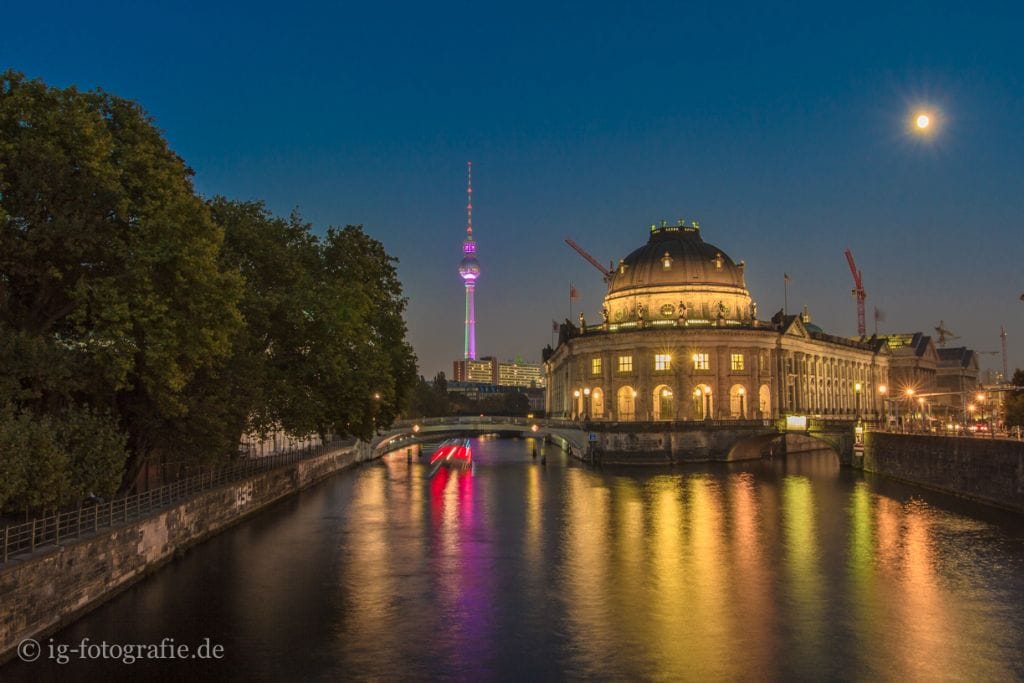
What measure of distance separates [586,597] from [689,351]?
9190 cm

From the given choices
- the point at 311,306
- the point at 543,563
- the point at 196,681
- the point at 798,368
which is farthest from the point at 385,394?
the point at 798,368

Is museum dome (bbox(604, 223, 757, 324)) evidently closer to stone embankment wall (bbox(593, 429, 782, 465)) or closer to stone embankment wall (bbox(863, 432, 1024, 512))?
stone embankment wall (bbox(593, 429, 782, 465))

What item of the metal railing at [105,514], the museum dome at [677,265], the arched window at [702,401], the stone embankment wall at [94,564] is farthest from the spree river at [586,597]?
the museum dome at [677,265]

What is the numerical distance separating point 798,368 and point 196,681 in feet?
405

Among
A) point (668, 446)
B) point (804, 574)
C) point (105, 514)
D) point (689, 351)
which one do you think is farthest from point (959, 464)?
point (689, 351)

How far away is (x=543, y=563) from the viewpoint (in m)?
41.6

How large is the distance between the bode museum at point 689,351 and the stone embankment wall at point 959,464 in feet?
128

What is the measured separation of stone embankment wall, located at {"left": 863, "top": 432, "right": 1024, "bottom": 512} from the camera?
5688 cm

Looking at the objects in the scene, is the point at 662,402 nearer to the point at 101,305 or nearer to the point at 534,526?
the point at 534,526

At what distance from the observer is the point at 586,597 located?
34.9m

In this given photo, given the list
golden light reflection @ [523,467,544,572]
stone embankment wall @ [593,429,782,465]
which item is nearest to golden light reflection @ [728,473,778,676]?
golden light reflection @ [523,467,544,572]

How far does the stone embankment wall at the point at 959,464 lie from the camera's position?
56875 mm

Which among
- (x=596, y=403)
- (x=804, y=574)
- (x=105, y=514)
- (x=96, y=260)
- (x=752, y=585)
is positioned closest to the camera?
(x=105, y=514)

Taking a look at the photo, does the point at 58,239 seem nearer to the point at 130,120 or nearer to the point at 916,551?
the point at 130,120
